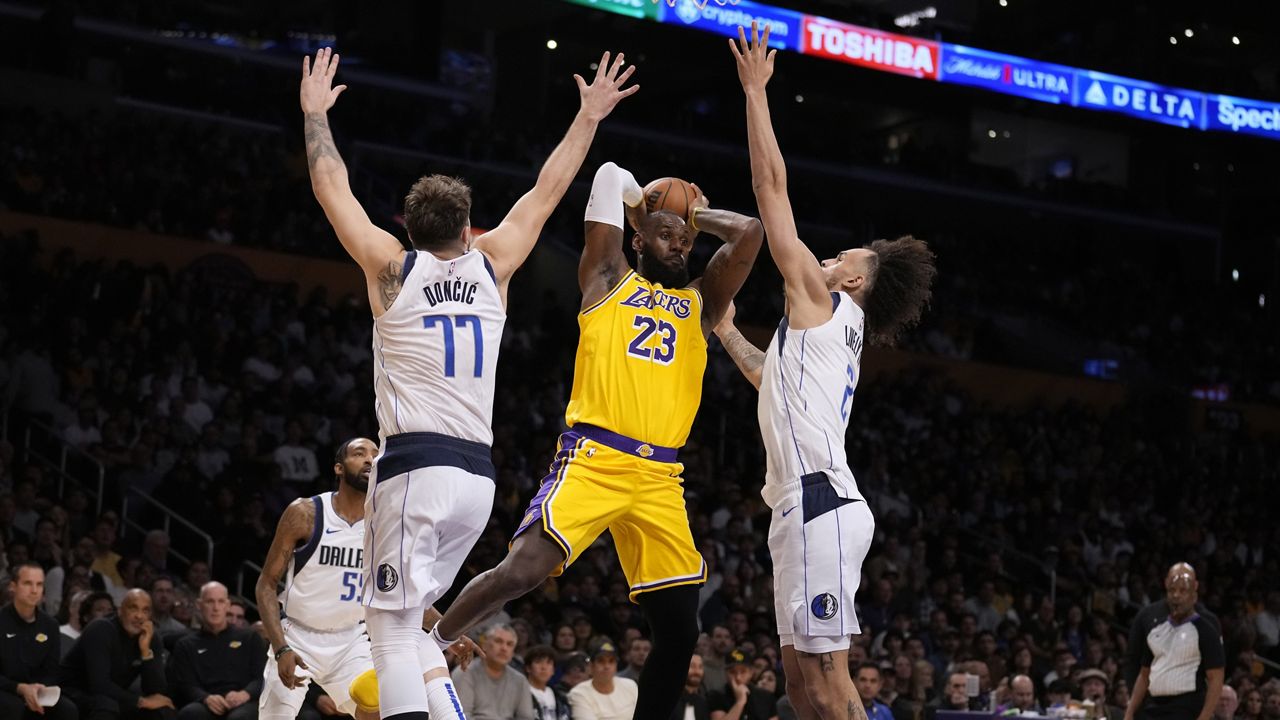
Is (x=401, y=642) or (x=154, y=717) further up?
(x=401, y=642)

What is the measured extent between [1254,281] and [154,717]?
26526 mm

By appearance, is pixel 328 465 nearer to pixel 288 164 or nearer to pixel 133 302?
pixel 133 302

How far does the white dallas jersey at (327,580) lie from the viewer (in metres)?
7.80

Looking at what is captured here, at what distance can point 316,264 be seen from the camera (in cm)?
1962

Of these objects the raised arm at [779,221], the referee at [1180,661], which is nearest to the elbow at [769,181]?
the raised arm at [779,221]

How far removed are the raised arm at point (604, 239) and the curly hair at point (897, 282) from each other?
1126 mm

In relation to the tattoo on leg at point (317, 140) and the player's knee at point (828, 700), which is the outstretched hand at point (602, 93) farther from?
the player's knee at point (828, 700)

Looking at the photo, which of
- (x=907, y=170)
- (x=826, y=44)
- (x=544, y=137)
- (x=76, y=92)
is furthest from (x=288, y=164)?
(x=907, y=170)

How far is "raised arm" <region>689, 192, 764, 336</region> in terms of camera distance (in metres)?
6.28

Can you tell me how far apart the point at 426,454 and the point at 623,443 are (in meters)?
0.94

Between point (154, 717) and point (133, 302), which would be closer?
point (154, 717)

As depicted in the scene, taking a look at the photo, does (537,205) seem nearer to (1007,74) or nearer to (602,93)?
(602,93)

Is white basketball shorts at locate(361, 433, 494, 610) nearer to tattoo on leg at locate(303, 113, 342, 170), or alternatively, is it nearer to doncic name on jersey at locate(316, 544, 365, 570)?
tattoo on leg at locate(303, 113, 342, 170)

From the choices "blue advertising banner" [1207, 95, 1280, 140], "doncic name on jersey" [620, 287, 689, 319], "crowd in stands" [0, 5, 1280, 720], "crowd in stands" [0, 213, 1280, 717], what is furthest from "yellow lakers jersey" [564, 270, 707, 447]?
"blue advertising banner" [1207, 95, 1280, 140]
